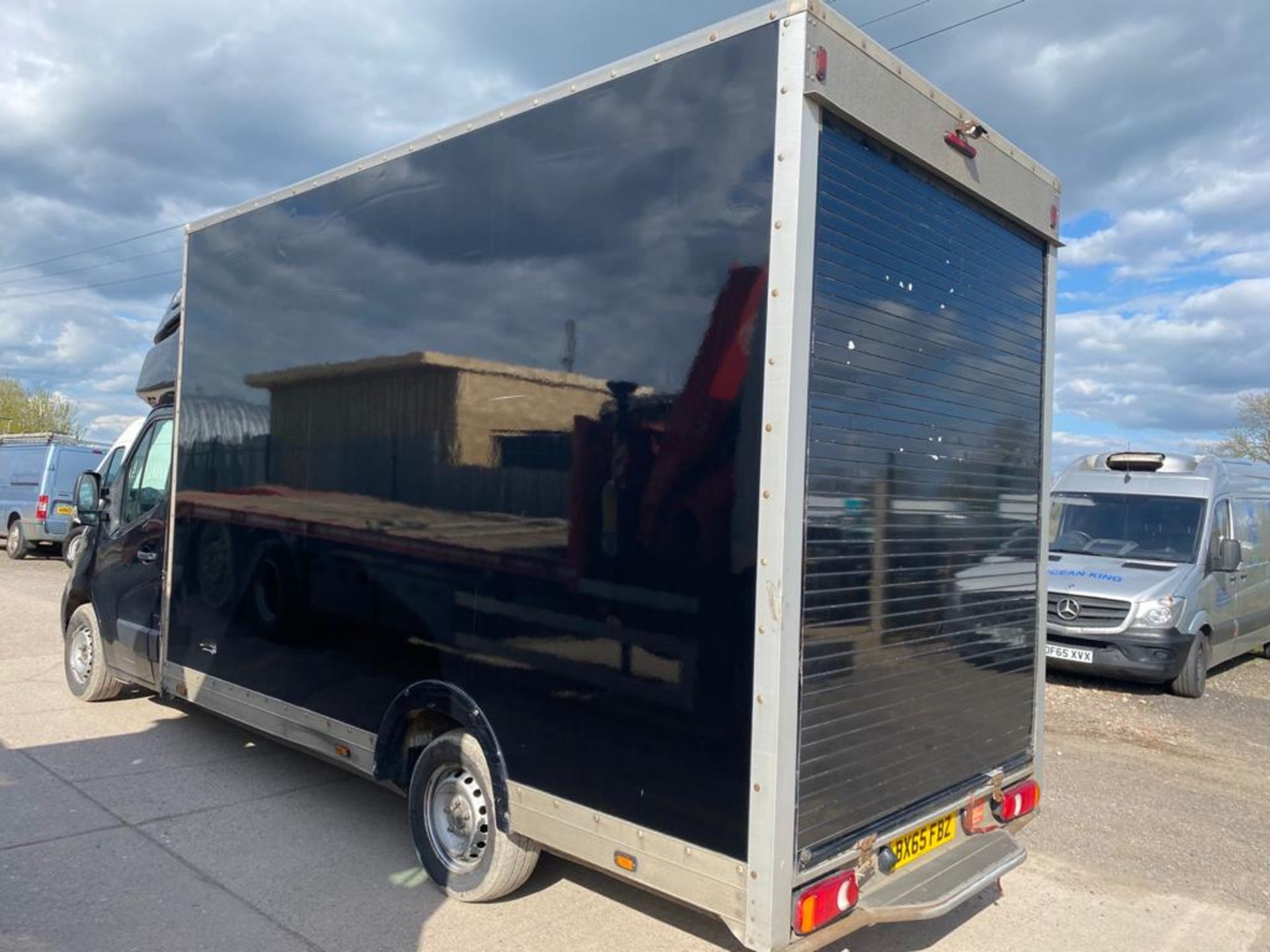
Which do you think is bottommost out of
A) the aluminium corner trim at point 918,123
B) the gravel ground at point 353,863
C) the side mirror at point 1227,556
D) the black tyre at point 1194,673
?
the gravel ground at point 353,863

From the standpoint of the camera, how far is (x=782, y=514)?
2.98 m

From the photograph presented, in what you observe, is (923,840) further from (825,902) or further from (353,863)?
(353,863)

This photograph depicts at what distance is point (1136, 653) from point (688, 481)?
7300 mm

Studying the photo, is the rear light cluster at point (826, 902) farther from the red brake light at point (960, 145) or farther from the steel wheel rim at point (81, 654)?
the steel wheel rim at point (81, 654)

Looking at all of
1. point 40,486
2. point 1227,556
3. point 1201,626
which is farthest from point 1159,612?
point 40,486

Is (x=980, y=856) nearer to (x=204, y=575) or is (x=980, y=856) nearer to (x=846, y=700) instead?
(x=846, y=700)

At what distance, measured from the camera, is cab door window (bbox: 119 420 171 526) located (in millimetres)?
6223

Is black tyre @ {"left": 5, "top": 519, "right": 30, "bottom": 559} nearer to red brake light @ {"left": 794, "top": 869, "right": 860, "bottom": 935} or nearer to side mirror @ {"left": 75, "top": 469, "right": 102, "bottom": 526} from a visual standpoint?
side mirror @ {"left": 75, "top": 469, "right": 102, "bottom": 526}

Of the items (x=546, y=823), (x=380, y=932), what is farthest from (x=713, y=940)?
(x=380, y=932)

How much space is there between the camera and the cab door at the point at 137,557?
244 inches

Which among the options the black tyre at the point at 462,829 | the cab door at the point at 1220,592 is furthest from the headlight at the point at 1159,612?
the black tyre at the point at 462,829

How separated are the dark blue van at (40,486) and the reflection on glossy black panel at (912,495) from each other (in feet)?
60.1

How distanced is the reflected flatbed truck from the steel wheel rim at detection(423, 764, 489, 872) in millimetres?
17

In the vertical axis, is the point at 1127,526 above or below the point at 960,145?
below
